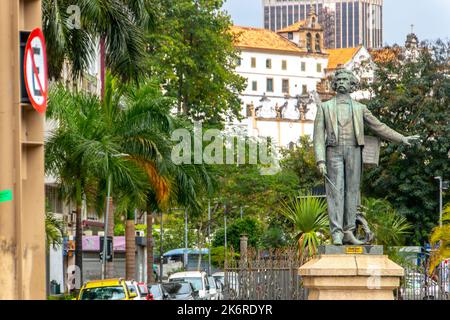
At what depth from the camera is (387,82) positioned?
6700 cm

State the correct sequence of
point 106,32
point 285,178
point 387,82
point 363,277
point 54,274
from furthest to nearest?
point 285,178
point 387,82
point 54,274
point 106,32
point 363,277

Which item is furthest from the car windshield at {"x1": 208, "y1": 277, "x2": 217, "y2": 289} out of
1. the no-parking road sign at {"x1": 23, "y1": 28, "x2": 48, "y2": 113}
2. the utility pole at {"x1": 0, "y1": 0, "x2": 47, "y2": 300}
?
the no-parking road sign at {"x1": 23, "y1": 28, "x2": 48, "y2": 113}

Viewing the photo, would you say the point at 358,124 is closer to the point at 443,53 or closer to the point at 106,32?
the point at 106,32

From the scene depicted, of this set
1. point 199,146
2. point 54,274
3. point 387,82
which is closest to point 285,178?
point 387,82

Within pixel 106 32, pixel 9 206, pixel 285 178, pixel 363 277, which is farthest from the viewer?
pixel 285 178

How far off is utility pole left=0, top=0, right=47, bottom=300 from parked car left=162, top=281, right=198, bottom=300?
27.7 metres

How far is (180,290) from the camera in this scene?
43594mm

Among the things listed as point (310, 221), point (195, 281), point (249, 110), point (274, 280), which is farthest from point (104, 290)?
point (249, 110)

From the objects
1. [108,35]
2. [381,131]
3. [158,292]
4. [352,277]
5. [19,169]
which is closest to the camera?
[19,169]

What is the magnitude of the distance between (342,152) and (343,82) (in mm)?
930

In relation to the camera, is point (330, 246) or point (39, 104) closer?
point (39, 104)

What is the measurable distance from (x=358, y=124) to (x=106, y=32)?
45.3 feet

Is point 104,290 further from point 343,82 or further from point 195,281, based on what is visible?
point 343,82

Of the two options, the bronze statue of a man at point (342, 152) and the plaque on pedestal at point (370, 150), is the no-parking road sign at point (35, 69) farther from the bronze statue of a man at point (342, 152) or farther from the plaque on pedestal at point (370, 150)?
the plaque on pedestal at point (370, 150)
